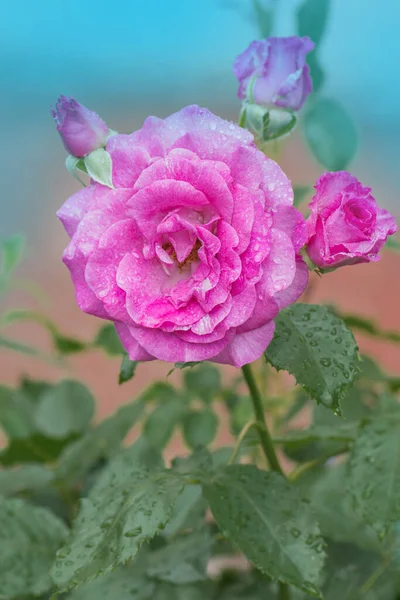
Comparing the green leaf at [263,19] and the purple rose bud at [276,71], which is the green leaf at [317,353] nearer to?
the purple rose bud at [276,71]

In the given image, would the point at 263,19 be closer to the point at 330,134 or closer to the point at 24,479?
the point at 330,134

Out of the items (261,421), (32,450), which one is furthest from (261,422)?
(32,450)

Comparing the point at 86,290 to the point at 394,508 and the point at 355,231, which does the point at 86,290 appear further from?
the point at 394,508

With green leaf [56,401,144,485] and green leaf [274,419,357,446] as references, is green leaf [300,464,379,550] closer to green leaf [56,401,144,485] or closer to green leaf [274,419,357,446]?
green leaf [274,419,357,446]

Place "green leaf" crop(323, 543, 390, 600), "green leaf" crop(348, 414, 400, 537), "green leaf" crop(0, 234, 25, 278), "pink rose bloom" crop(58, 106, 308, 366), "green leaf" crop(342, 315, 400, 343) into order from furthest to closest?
"green leaf" crop(0, 234, 25, 278) → "green leaf" crop(342, 315, 400, 343) → "green leaf" crop(323, 543, 390, 600) → "green leaf" crop(348, 414, 400, 537) → "pink rose bloom" crop(58, 106, 308, 366)

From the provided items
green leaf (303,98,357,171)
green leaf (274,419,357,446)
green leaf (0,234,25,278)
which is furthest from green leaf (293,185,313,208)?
green leaf (0,234,25,278)

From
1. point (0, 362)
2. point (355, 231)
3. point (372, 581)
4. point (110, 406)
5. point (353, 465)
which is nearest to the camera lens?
point (355, 231)

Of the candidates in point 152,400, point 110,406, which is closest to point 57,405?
point 152,400
